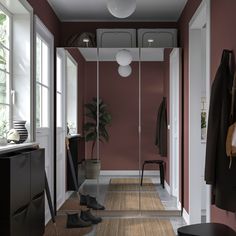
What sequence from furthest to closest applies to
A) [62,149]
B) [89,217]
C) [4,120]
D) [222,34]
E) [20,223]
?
[62,149] < [89,217] < [4,120] < [222,34] < [20,223]

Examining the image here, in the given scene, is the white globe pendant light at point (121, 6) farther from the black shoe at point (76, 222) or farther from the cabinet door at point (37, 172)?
the black shoe at point (76, 222)

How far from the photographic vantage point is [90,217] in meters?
4.67

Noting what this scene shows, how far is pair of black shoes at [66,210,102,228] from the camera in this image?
444cm

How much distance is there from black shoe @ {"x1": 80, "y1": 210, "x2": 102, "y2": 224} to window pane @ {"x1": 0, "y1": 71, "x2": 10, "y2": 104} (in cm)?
175

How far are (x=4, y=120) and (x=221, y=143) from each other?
196cm

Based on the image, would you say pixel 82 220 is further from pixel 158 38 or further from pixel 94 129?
pixel 158 38

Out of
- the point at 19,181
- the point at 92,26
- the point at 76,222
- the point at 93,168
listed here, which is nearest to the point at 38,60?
the point at 92,26

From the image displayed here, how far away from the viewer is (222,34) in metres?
3.01

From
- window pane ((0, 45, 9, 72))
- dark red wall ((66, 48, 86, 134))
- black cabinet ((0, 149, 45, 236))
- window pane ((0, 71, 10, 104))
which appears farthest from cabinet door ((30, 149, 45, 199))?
dark red wall ((66, 48, 86, 134))

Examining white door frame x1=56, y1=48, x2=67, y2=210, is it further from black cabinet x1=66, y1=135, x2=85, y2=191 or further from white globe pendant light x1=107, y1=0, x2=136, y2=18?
white globe pendant light x1=107, y1=0, x2=136, y2=18

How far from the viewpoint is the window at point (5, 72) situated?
353cm

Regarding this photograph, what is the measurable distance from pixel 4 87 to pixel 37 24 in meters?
0.91

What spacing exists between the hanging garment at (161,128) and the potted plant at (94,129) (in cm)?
65

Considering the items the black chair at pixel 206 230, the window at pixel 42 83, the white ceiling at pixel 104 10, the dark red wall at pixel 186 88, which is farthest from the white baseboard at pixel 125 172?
the black chair at pixel 206 230
